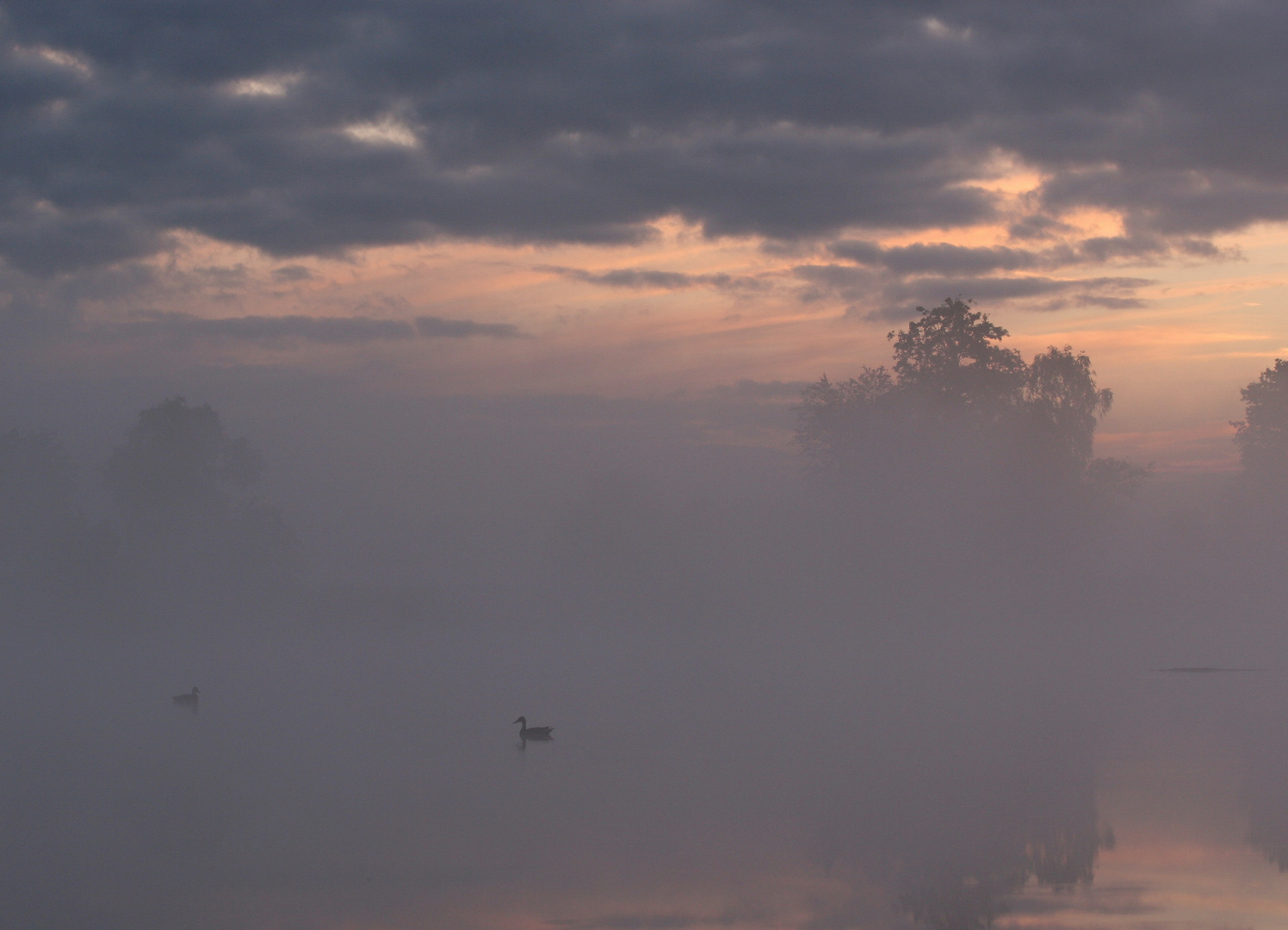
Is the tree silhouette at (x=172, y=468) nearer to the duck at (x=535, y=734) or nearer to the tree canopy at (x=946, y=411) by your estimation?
the tree canopy at (x=946, y=411)

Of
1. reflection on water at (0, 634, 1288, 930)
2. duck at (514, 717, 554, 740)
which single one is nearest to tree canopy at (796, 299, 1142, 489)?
reflection on water at (0, 634, 1288, 930)

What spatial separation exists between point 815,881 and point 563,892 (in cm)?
393

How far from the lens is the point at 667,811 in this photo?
25.7m

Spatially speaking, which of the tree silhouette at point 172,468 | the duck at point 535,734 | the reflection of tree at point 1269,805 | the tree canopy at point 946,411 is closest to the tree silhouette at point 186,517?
the tree silhouette at point 172,468

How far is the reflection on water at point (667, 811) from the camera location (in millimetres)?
18391

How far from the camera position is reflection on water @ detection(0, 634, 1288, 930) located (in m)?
18.4

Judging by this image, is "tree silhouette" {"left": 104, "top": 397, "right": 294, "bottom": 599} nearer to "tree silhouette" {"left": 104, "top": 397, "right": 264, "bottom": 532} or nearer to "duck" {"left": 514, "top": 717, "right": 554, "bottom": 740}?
"tree silhouette" {"left": 104, "top": 397, "right": 264, "bottom": 532}

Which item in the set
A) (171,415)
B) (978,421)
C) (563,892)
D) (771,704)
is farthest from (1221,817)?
(171,415)

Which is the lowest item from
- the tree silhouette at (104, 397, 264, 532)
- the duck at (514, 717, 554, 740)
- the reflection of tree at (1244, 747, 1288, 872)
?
the duck at (514, 717, 554, 740)

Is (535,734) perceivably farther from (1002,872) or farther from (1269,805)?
(1269,805)

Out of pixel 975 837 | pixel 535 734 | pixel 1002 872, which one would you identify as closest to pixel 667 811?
pixel 975 837

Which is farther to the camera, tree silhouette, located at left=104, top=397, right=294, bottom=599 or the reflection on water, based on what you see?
tree silhouette, located at left=104, top=397, right=294, bottom=599

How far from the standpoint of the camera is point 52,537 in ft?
327

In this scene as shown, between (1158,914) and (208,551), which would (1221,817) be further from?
(208,551)
